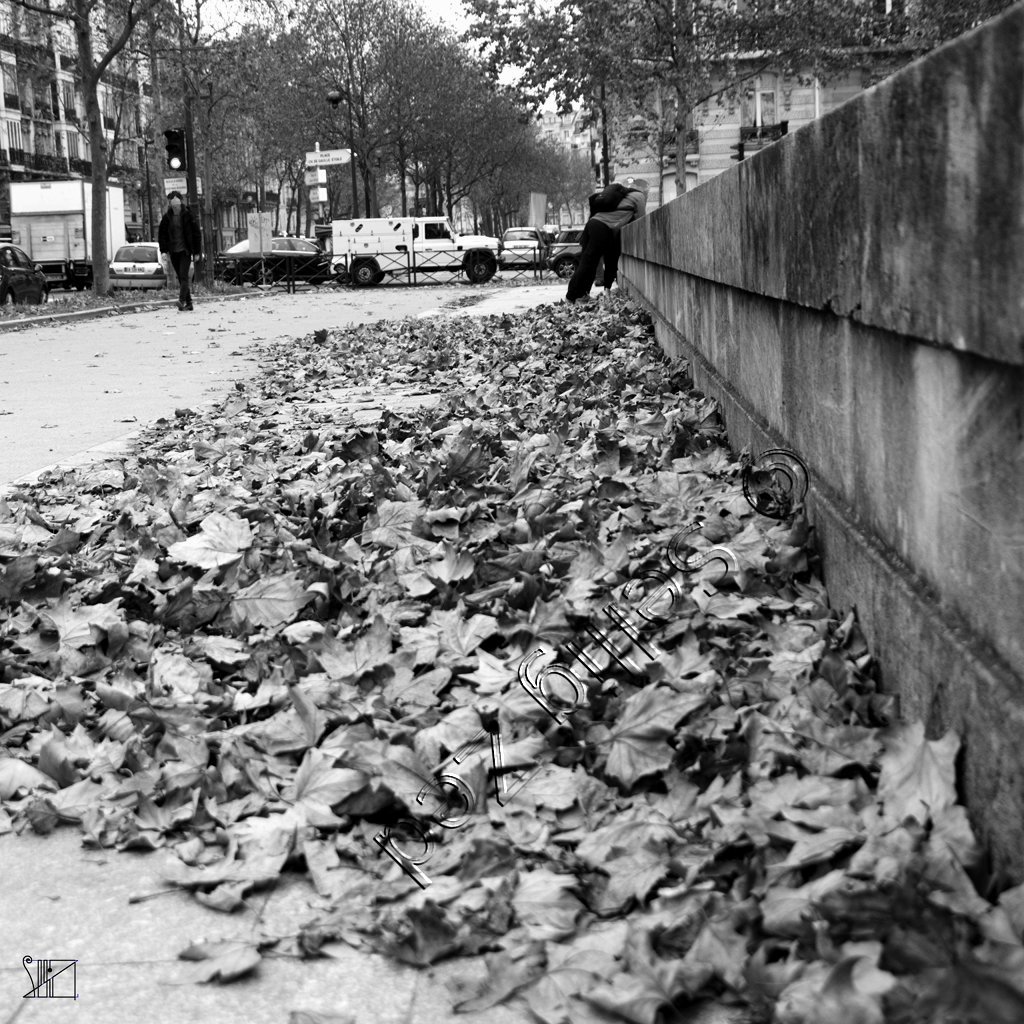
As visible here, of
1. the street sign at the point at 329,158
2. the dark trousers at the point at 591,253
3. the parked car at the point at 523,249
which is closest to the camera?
the dark trousers at the point at 591,253

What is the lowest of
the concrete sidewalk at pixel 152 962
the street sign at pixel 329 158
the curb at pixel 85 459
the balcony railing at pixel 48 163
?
the concrete sidewalk at pixel 152 962

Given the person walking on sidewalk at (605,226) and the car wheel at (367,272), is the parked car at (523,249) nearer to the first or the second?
the car wheel at (367,272)

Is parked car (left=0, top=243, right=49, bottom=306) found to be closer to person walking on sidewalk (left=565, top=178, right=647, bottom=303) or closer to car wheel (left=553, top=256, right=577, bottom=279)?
car wheel (left=553, top=256, right=577, bottom=279)

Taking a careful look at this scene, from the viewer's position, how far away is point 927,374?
2.30 meters

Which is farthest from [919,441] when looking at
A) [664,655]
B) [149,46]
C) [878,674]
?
[149,46]

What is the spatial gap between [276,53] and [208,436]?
174 feet

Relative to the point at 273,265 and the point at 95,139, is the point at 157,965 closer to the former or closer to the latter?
the point at 95,139

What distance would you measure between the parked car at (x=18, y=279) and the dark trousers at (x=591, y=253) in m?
19.3

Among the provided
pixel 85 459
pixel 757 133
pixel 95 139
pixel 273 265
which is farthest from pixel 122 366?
pixel 757 133

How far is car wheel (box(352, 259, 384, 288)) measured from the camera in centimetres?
4344

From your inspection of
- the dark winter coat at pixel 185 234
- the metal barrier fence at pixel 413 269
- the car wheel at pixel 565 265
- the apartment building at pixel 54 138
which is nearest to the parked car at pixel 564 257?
the car wheel at pixel 565 265

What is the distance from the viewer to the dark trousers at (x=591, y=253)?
54.7 feet

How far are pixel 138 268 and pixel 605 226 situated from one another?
97.9 ft

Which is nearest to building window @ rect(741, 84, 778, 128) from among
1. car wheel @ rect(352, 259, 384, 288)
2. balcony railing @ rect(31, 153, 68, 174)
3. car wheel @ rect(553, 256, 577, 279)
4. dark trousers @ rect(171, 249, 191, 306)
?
car wheel @ rect(553, 256, 577, 279)
